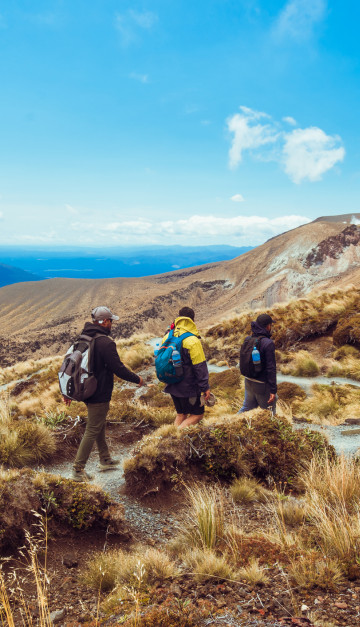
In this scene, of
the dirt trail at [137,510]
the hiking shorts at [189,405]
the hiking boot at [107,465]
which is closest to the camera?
the dirt trail at [137,510]

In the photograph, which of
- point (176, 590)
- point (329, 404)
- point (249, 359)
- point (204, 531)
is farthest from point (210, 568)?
point (329, 404)

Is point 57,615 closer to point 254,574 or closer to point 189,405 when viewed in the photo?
point 254,574

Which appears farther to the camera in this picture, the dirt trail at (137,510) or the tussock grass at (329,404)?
the tussock grass at (329,404)

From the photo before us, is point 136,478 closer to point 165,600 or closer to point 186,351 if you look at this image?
point 186,351

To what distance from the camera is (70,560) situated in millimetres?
3260

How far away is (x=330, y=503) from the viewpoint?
3457 mm

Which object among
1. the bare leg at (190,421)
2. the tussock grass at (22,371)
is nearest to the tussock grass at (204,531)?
the bare leg at (190,421)

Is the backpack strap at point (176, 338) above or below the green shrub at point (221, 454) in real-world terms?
above

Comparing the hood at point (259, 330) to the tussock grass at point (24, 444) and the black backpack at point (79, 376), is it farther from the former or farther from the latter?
the tussock grass at point (24, 444)

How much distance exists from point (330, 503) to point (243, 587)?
4.71 feet

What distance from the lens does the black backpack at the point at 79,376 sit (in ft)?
15.5

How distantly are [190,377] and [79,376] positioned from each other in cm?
171

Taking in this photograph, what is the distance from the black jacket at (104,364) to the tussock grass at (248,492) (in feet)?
6.66

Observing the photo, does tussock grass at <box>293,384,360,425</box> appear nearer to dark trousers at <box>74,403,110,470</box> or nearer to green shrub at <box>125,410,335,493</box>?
green shrub at <box>125,410,335,493</box>
